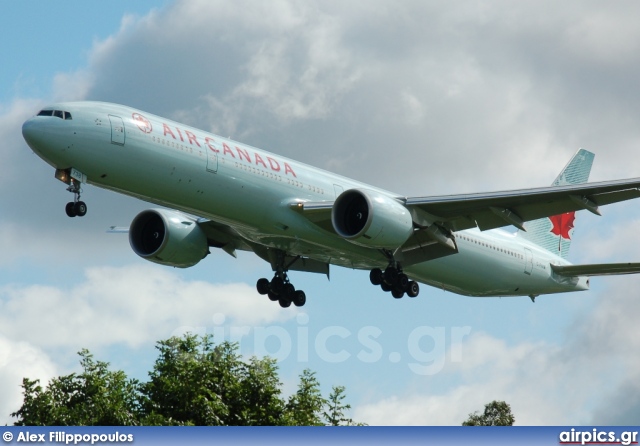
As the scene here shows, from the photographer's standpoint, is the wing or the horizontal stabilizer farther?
the horizontal stabilizer

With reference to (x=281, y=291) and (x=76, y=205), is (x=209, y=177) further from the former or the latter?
(x=281, y=291)

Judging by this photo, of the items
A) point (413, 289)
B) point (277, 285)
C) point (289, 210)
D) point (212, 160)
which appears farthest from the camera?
point (277, 285)

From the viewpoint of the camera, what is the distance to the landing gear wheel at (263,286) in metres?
45.8

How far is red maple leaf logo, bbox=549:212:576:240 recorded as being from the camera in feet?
174

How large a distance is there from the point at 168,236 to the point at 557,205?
45.8 feet

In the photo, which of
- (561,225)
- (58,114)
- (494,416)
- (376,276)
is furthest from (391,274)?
(494,416)

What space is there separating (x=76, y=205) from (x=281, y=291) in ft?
37.6

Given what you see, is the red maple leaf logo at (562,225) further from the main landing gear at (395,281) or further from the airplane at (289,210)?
the main landing gear at (395,281)

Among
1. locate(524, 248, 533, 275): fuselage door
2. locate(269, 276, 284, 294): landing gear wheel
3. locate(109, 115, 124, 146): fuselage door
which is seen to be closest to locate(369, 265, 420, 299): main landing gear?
locate(269, 276, 284, 294): landing gear wheel

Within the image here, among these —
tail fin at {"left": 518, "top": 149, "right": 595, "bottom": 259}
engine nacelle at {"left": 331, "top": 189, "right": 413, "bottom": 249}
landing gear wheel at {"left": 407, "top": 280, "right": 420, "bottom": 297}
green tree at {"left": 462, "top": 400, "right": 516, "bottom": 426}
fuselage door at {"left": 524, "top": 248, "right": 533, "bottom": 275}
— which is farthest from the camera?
green tree at {"left": 462, "top": 400, "right": 516, "bottom": 426}

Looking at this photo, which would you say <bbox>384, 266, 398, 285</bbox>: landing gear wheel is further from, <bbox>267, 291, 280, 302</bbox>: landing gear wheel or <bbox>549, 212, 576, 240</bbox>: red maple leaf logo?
<bbox>549, 212, 576, 240</bbox>: red maple leaf logo

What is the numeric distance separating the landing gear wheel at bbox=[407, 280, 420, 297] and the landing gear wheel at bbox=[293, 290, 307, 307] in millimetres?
4652

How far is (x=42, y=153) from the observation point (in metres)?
35.7

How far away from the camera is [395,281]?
1682 inches
